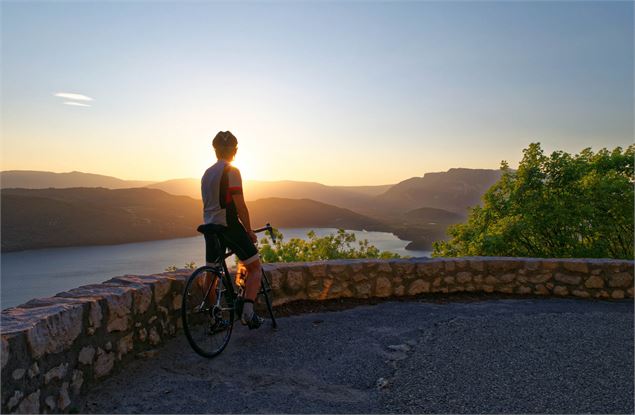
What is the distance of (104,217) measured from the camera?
313 feet

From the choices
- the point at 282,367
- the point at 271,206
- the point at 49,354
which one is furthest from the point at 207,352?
the point at 271,206

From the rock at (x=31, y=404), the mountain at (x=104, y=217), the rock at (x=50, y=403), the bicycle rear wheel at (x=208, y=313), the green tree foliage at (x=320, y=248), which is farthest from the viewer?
the mountain at (x=104, y=217)

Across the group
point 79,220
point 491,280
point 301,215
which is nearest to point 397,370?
point 491,280

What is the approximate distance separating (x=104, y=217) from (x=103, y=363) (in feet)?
337

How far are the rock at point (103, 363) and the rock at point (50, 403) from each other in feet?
1.77

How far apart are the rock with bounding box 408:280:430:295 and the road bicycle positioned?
3.12 metres

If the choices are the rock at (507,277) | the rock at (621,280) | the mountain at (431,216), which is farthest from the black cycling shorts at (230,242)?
the mountain at (431,216)

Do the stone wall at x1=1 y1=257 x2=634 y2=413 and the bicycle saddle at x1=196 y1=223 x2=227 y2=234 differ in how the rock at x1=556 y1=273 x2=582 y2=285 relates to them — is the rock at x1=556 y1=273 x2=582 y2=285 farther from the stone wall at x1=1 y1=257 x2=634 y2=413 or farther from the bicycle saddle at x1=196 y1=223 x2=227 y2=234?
the bicycle saddle at x1=196 y1=223 x2=227 y2=234

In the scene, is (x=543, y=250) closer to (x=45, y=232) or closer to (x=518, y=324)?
(x=518, y=324)

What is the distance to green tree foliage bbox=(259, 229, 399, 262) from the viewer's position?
1160 cm

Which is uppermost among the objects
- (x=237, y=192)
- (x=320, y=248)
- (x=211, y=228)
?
(x=237, y=192)

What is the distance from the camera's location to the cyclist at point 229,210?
4023 millimetres

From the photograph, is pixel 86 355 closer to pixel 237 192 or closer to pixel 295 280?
pixel 237 192

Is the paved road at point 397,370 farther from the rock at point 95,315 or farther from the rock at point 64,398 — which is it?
the rock at point 95,315
